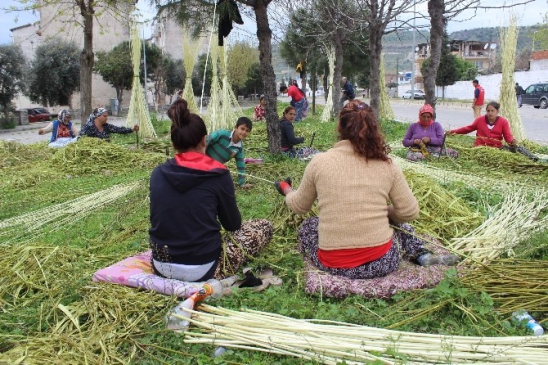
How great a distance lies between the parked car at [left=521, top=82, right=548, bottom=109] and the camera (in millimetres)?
23094

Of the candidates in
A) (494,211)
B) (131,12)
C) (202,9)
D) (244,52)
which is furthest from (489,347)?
(244,52)

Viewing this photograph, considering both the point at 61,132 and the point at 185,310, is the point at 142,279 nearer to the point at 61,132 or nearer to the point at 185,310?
the point at 185,310

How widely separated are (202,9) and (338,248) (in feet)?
14.8

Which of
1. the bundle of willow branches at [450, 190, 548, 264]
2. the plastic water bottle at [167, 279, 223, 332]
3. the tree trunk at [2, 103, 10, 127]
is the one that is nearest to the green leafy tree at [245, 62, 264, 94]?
the tree trunk at [2, 103, 10, 127]

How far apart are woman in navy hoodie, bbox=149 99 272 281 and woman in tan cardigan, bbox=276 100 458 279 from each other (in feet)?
1.63

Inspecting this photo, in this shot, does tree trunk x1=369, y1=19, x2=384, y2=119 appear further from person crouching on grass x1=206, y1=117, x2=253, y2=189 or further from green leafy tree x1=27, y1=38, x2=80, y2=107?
green leafy tree x1=27, y1=38, x2=80, y2=107

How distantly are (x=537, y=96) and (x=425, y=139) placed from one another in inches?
808

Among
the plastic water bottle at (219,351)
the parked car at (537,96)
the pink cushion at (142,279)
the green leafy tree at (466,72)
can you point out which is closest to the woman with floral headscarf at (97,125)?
the pink cushion at (142,279)

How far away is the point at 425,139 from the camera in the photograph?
6258 millimetres

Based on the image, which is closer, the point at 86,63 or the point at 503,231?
the point at 503,231

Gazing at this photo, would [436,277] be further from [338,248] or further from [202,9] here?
[202,9]

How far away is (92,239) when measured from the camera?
4.01m

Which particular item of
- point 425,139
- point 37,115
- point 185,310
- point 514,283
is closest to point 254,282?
point 185,310

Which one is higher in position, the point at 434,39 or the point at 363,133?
the point at 434,39
